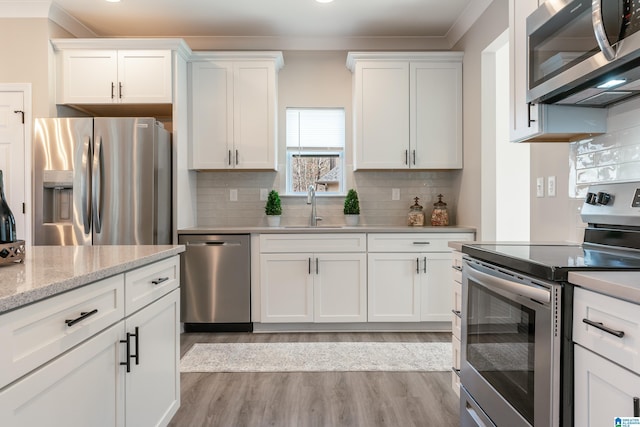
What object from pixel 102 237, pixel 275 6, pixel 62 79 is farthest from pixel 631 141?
pixel 62 79

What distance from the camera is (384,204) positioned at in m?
4.04

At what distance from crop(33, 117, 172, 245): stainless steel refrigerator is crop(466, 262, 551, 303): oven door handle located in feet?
8.02

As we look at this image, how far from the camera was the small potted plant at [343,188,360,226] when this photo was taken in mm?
3898

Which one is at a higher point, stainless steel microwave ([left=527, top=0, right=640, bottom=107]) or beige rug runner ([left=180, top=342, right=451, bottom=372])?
stainless steel microwave ([left=527, top=0, right=640, bottom=107])

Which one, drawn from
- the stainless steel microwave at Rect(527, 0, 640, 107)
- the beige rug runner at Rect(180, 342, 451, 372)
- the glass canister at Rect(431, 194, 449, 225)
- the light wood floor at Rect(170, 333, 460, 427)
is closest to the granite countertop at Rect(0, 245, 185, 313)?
the light wood floor at Rect(170, 333, 460, 427)

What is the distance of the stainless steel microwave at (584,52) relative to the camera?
1.24 m

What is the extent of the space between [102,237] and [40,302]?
238 cm

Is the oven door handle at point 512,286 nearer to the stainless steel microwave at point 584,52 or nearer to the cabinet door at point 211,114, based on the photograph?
the stainless steel microwave at point 584,52

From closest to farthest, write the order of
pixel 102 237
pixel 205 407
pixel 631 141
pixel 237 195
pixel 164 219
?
pixel 631 141, pixel 205 407, pixel 102 237, pixel 164 219, pixel 237 195

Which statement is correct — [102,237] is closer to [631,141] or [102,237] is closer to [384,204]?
[384,204]

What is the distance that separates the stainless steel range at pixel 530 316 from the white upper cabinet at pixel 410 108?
1.96 metres

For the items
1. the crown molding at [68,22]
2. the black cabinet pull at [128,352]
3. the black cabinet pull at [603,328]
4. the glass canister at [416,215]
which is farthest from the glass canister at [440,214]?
the crown molding at [68,22]

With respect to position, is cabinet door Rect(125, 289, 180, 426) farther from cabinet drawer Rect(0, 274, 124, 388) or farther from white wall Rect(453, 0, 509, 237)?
white wall Rect(453, 0, 509, 237)

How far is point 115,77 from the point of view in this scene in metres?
3.39
